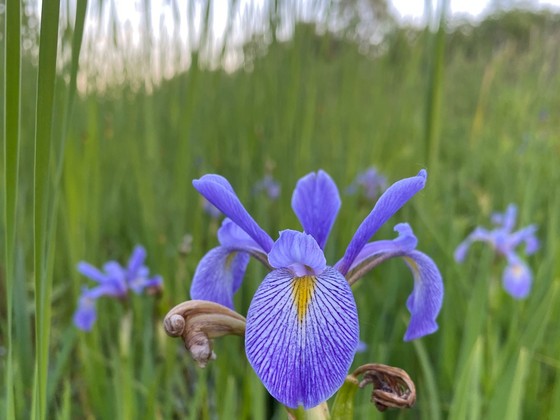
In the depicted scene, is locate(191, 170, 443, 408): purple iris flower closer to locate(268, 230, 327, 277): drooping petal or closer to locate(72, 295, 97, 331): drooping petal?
locate(268, 230, 327, 277): drooping petal

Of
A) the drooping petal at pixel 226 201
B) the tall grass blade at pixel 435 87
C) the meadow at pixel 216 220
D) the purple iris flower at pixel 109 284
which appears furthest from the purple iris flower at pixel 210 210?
the drooping petal at pixel 226 201

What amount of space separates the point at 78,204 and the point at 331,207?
2.89ft

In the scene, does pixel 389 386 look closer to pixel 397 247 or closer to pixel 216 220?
pixel 397 247

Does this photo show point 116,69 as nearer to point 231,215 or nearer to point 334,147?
point 334,147

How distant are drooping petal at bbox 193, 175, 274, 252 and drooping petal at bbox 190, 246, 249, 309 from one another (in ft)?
0.26

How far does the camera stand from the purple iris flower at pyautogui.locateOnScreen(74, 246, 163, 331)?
4.43ft

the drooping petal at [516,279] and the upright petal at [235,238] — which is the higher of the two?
the upright petal at [235,238]

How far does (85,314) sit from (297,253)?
3.18 ft

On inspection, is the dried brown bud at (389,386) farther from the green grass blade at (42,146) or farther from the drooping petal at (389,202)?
the green grass blade at (42,146)

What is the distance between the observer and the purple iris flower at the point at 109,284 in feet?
4.43

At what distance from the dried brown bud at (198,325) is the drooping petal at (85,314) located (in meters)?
0.81

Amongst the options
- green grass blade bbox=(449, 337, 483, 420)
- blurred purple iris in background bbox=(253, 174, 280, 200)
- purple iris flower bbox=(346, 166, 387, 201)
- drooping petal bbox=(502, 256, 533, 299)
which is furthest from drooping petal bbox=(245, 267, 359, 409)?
purple iris flower bbox=(346, 166, 387, 201)

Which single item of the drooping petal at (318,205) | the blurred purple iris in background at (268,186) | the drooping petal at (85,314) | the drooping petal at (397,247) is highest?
the drooping petal at (318,205)

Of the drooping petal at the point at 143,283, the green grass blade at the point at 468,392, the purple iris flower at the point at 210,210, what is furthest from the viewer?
the purple iris flower at the point at 210,210
